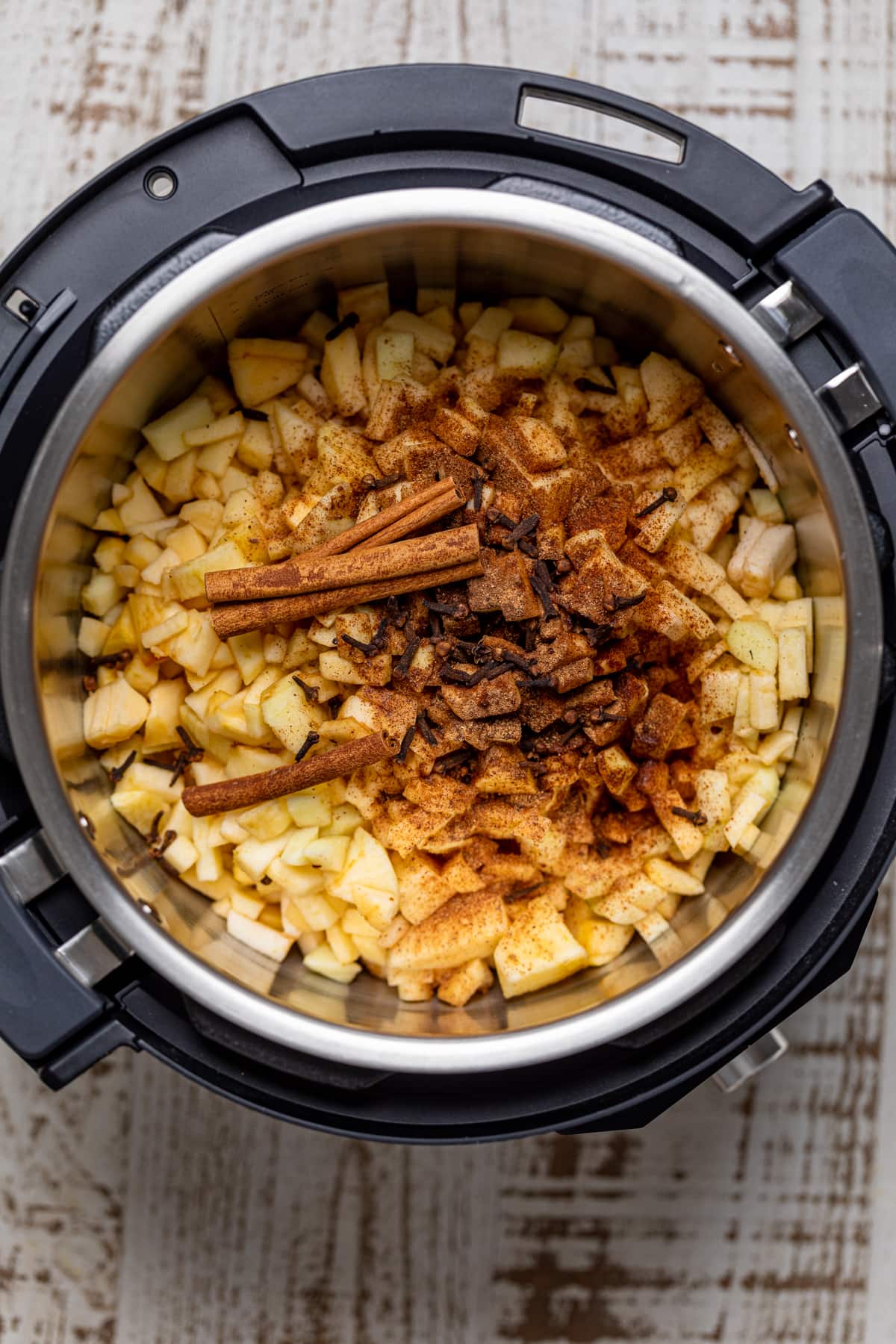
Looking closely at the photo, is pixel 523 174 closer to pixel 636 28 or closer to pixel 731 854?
pixel 636 28

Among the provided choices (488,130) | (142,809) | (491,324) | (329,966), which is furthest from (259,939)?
(488,130)

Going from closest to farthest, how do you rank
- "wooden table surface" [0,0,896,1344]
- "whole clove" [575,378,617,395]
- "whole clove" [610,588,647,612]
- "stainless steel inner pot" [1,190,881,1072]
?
"stainless steel inner pot" [1,190,881,1072]
"whole clove" [610,588,647,612]
"whole clove" [575,378,617,395]
"wooden table surface" [0,0,896,1344]

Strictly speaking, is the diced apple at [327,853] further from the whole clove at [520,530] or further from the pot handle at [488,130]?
the pot handle at [488,130]

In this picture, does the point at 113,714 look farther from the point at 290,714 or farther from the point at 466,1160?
the point at 466,1160

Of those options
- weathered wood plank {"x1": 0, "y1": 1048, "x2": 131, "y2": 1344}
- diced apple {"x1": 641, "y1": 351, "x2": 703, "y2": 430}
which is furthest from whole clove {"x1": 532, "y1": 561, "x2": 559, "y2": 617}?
weathered wood plank {"x1": 0, "y1": 1048, "x2": 131, "y2": 1344}

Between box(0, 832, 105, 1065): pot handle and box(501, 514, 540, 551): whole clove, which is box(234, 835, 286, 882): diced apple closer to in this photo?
box(0, 832, 105, 1065): pot handle

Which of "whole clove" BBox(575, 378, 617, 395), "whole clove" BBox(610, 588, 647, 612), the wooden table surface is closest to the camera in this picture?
"whole clove" BBox(610, 588, 647, 612)

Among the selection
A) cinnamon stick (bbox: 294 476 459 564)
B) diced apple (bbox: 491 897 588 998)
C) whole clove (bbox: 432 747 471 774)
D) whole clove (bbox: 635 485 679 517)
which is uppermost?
whole clove (bbox: 635 485 679 517)

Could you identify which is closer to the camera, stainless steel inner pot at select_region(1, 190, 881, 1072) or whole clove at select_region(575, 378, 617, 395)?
stainless steel inner pot at select_region(1, 190, 881, 1072)

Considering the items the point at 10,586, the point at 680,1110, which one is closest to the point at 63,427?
the point at 10,586
